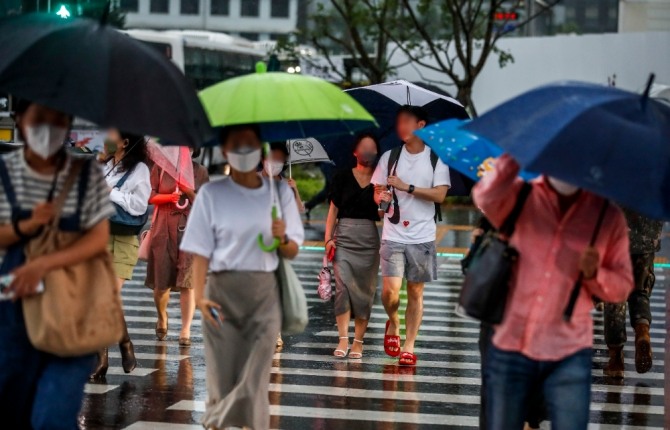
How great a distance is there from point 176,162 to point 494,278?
5.58m

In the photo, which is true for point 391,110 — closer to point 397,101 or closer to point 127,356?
point 397,101

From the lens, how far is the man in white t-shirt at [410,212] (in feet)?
33.8

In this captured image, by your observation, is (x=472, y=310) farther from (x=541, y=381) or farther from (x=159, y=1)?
(x=159, y=1)

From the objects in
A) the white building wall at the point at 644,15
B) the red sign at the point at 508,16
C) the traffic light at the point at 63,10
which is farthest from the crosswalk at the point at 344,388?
the white building wall at the point at 644,15

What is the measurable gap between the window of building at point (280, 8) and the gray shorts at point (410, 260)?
9345 centimetres

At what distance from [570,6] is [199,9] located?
198 feet

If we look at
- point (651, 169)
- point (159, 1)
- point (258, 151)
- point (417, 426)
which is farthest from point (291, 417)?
point (159, 1)

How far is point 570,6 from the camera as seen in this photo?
145875mm

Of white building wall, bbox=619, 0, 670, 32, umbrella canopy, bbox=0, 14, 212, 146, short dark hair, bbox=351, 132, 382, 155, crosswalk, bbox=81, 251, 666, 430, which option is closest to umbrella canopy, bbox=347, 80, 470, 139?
short dark hair, bbox=351, 132, 382, 155

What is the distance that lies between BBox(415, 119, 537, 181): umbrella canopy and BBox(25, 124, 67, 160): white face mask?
94.3 inches

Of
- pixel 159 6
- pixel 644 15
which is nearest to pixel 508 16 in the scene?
pixel 644 15

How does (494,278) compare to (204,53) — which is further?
(204,53)

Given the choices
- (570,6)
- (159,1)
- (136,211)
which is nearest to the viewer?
(136,211)

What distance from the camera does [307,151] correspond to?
11539 mm
